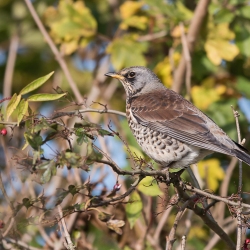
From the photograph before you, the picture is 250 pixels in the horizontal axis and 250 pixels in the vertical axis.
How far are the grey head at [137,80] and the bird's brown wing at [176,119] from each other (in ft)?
0.58

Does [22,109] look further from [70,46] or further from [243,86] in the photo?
[243,86]

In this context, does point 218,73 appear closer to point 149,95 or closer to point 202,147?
point 149,95

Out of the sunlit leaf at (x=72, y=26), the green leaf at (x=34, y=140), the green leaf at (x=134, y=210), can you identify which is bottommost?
the green leaf at (x=134, y=210)

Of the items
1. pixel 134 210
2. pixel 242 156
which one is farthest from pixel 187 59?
pixel 134 210

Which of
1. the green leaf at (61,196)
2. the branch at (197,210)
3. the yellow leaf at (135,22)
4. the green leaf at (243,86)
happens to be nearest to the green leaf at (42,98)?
the green leaf at (61,196)

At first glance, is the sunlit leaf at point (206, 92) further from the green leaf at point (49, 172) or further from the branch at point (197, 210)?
the green leaf at point (49, 172)

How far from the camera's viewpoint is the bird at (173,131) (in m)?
4.04

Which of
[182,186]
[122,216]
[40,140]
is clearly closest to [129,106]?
[122,216]

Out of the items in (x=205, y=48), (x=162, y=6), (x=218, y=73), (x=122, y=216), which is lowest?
(x=122, y=216)

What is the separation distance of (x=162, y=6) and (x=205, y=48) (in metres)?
0.60

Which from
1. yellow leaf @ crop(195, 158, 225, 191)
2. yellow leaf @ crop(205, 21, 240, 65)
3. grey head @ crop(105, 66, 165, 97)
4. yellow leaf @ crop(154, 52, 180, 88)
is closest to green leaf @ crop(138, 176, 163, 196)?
grey head @ crop(105, 66, 165, 97)

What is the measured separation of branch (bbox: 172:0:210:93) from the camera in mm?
5273

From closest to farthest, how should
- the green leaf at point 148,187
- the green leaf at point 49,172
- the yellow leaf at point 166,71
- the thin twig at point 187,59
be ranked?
the green leaf at point 49,172
the green leaf at point 148,187
the thin twig at point 187,59
the yellow leaf at point 166,71

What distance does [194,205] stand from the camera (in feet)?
11.3
